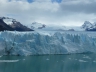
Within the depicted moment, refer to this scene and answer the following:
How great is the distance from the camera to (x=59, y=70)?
13.3 metres

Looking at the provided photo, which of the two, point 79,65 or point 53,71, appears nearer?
point 53,71

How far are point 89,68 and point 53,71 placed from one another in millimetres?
2943

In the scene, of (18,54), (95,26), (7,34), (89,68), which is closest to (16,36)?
(7,34)

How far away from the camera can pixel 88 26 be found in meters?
102

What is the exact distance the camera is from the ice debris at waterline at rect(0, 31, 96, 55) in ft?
60.1

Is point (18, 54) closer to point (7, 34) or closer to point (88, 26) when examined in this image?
point (7, 34)

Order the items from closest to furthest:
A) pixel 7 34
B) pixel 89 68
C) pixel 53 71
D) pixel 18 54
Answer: pixel 53 71 → pixel 89 68 → pixel 18 54 → pixel 7 34

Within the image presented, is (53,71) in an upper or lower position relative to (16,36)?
lower

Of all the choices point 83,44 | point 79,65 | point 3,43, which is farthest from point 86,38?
Result: point 3,43

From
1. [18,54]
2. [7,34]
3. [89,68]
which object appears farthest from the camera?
[7,34]

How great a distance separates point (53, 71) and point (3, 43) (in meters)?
7.11

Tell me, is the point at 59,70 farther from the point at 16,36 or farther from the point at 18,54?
the point at 16,36

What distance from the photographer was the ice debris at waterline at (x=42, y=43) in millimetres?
18312

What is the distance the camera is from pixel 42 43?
19.4m
